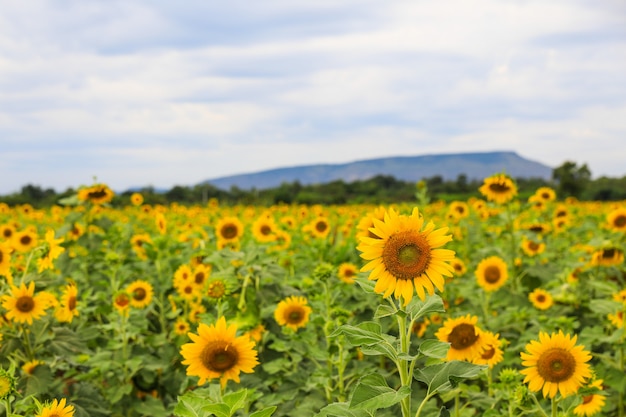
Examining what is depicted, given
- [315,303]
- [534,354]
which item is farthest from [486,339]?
[315,303]

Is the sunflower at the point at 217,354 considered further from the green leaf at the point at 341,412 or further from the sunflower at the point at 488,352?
the sunflower at the point at 488,352

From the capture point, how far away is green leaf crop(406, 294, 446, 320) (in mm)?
1864

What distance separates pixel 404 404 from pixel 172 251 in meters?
4.19

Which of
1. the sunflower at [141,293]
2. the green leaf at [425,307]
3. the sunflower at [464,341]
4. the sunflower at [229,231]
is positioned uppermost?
the green leaf at [425,307]

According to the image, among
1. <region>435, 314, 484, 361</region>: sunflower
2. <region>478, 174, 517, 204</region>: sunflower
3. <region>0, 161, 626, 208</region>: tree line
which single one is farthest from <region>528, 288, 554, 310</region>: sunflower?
<region>0, 161, 626, 208</region>: tree line

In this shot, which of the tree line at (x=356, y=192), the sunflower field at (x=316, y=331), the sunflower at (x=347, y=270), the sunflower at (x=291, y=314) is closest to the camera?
the sunflower field at (x=316, y=331)

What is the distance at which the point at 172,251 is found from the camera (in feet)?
18.8

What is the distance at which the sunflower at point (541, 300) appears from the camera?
4500 millimetres

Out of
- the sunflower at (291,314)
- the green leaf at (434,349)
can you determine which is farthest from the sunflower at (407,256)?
the sunflower at (291,314)

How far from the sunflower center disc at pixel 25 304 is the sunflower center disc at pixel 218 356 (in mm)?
1044

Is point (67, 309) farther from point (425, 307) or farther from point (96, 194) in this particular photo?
point (425, 307)

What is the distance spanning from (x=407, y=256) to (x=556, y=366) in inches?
46.8

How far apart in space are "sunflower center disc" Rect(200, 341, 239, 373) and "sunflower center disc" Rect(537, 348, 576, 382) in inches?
55.5

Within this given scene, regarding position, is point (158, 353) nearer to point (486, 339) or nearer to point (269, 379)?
point (269, 379)
